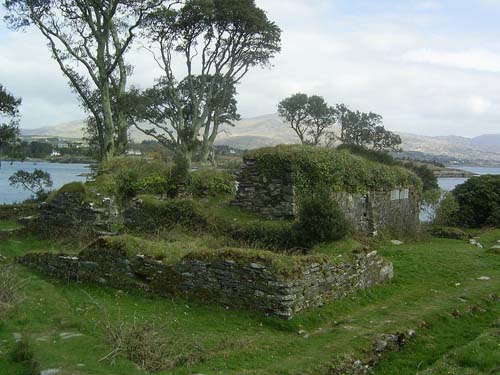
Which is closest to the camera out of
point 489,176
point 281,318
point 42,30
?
point 281,318

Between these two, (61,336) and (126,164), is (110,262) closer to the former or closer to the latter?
(61,336)

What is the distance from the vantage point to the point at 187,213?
16.2 m

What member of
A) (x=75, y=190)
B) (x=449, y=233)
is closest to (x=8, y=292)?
(x=75, y=190)

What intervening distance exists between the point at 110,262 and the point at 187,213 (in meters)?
4.79

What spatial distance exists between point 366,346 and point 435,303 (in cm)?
359

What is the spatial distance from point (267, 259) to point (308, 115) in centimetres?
4190

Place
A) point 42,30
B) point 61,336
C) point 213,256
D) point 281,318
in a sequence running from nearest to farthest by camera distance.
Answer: point 61,336
point 281,318
point 213,256
point 42,30

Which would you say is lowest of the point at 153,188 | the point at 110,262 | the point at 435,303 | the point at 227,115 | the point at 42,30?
the point at 435,303

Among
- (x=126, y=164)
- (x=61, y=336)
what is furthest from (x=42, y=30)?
(x=61, y=336)

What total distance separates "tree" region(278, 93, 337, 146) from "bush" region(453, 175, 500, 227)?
74.4 ft

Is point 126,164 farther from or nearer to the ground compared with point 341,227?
farther from the ground

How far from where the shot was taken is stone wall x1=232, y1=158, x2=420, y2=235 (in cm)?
1628

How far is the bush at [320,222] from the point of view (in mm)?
12633

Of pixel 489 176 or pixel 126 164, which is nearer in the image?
pixel 126 164
